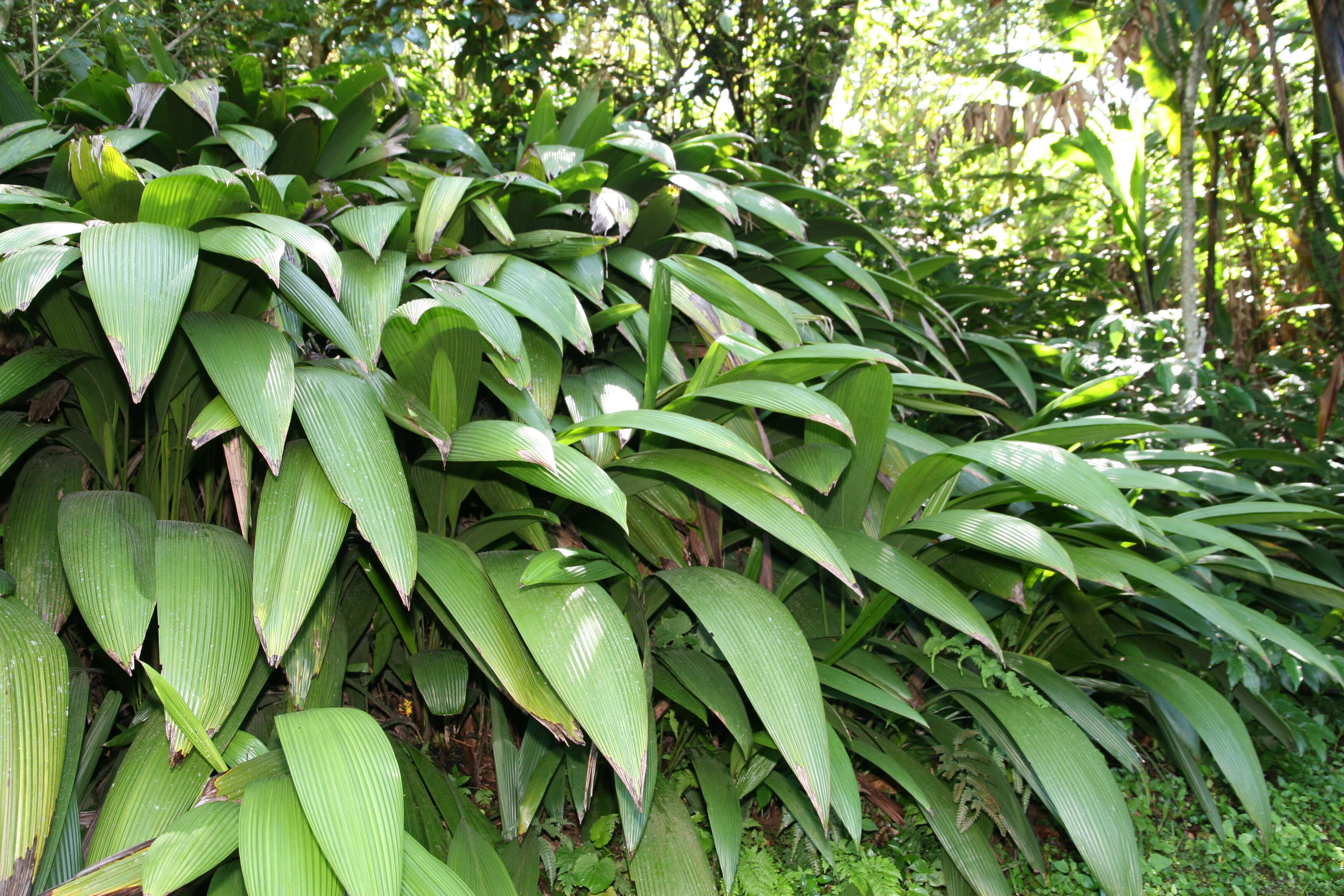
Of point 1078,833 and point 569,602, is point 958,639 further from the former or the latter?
point 569,602

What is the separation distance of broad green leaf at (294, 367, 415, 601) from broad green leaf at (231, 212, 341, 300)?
148 millimetres

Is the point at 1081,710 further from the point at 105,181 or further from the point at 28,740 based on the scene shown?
the point at 105,181

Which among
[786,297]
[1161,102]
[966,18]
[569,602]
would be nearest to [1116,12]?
[1161,102]

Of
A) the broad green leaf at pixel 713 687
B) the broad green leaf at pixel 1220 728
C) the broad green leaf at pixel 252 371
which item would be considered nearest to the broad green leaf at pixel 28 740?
the broad green leaf at pixel 252 371

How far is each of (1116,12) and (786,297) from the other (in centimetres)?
224

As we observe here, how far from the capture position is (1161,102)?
131 inches

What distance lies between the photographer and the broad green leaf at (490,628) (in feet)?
3.64

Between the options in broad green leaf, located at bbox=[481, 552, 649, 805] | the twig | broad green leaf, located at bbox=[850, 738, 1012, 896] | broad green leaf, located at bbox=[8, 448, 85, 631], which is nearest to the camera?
broad green leaf, located at bbox=[481, 552, 649, 805]

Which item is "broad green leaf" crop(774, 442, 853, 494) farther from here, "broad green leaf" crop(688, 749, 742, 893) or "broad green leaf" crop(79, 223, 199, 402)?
"broad green leaf" crop(79, 223, 199, 402)

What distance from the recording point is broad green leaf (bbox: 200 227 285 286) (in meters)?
1.19

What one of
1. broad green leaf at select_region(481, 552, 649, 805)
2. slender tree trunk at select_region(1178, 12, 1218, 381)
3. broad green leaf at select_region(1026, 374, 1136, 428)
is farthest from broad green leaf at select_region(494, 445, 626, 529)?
slender tree trunk at select_region(1178, 12, 1218, 381)

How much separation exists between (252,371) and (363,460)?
0.21 m

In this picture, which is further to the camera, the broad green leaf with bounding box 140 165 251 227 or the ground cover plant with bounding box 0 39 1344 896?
the broad green leaf with bounding box 140 165 251 227

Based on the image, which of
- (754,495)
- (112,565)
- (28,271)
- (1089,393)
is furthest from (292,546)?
(1089,393)
